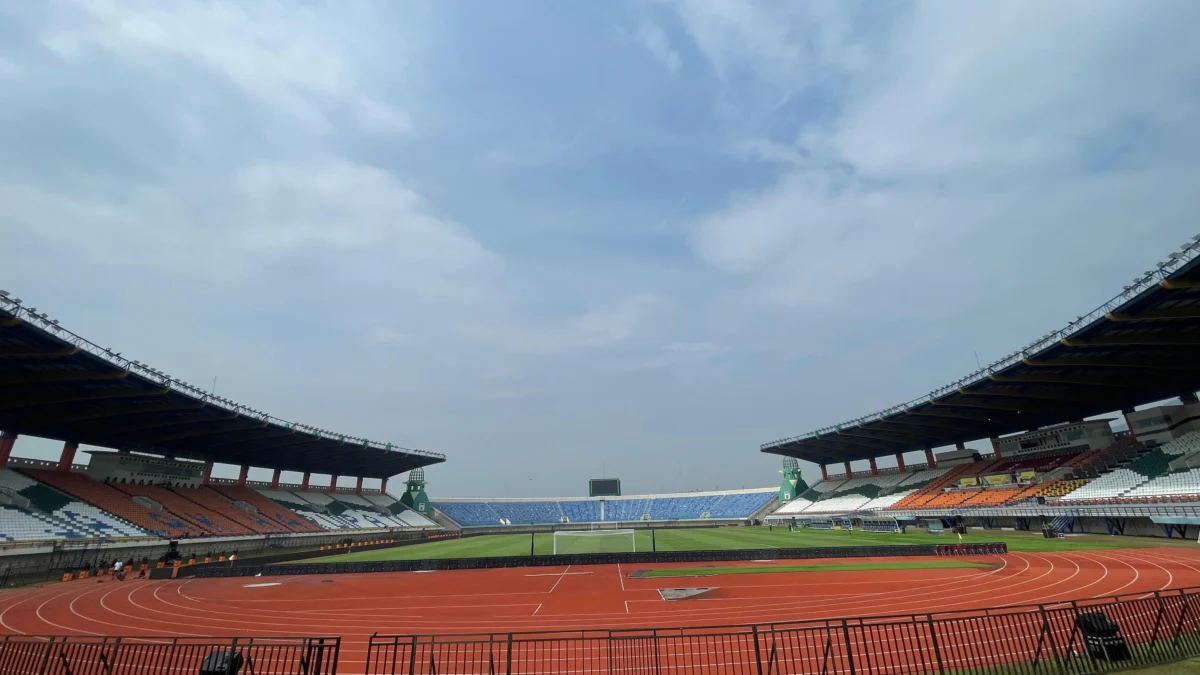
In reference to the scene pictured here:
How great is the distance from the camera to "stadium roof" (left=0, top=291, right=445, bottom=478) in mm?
26906

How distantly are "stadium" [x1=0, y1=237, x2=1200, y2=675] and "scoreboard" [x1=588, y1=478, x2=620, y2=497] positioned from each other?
1.04 feet

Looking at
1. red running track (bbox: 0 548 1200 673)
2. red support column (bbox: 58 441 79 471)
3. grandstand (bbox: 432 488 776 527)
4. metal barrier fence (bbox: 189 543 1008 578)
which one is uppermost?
red support column (bbox: 58 441 79 471)

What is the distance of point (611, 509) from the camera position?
3937 inches

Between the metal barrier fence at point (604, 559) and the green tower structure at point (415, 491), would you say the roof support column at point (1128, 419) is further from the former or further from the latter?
the green tower structure at point (415, 491)

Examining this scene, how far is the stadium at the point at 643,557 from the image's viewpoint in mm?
10508

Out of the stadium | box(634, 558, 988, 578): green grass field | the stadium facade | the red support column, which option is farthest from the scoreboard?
the red support column

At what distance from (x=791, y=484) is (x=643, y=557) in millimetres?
62507

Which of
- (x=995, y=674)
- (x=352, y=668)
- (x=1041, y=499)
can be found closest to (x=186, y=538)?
(x=352, y=668)

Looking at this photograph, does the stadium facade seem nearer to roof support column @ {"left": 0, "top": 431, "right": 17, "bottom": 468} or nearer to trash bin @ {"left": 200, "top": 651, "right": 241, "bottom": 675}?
trash bin @ {"left": 200, "top": 651, "right": 241, "bottom": 675}

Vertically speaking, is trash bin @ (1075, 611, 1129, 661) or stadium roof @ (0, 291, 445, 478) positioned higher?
stadium roof @ (0, 291, 445, 478)

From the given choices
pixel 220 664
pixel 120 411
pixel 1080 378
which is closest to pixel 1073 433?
pixel 1080 378

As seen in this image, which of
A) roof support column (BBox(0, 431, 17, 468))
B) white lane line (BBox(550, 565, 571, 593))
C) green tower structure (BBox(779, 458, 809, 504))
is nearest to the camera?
white lane line (BBox(550, 565, 571, 593))

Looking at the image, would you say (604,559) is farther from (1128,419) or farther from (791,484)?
(791,484)

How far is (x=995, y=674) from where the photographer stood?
8766 millimetres
